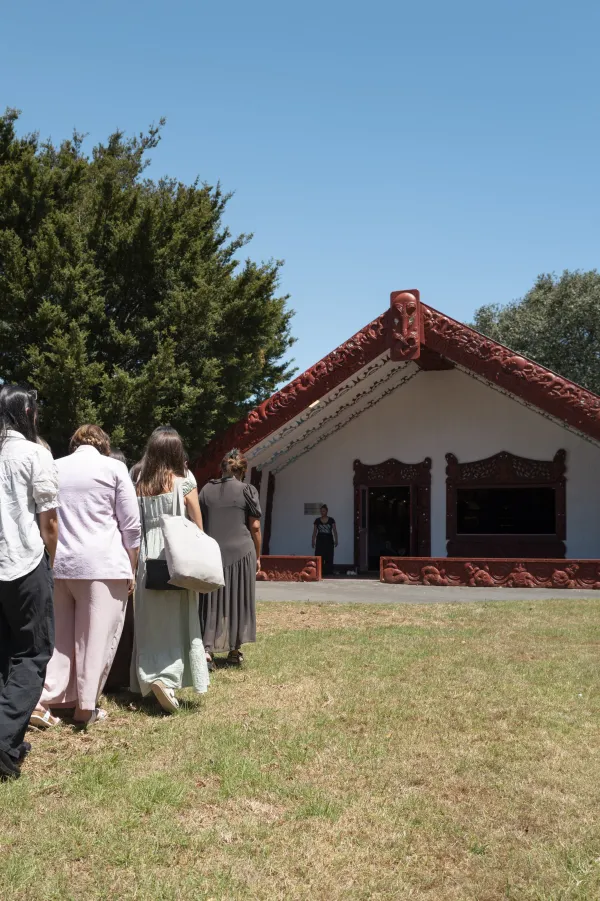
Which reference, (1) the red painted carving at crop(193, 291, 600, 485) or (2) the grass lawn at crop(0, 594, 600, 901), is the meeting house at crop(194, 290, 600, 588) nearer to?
(1) the red painted carving at crop(193, 291, 600, 485)

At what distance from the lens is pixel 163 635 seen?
5281 mm

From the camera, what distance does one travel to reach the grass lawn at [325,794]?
9.88ft

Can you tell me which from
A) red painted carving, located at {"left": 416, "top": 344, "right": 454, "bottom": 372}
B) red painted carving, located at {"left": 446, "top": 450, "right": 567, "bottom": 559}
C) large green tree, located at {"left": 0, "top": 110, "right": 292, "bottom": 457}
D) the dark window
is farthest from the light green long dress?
the dark window

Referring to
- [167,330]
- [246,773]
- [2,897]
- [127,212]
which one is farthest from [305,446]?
[2,897]

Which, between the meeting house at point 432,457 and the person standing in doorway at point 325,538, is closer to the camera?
the meeting house at point 432,457

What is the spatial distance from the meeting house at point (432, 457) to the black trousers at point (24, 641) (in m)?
11.5

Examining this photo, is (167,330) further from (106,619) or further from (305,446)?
(106,619)

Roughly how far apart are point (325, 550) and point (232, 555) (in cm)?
1160

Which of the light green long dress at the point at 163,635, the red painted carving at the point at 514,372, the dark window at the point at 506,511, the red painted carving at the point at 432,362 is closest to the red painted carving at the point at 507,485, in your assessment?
the dark window at the point at 506,511

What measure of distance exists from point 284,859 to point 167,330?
43.3 ft

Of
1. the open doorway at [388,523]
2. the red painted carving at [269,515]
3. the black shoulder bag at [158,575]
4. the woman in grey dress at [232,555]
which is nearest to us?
the black shoulder bag at [158,575]

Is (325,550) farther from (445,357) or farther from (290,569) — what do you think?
(445,357)

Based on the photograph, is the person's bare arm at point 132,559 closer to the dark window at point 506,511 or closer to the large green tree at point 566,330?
the dark window at point 506,511

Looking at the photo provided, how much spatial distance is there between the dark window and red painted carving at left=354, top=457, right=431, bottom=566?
2.33ft
